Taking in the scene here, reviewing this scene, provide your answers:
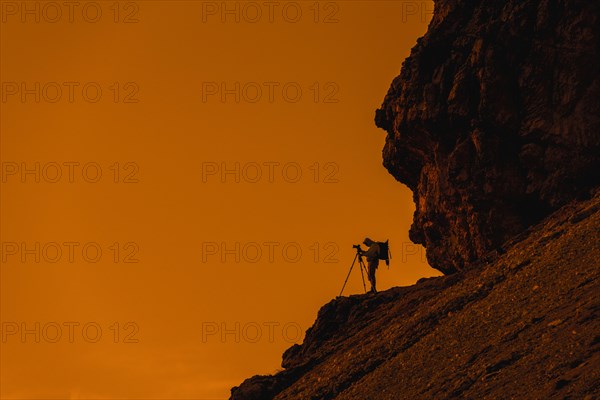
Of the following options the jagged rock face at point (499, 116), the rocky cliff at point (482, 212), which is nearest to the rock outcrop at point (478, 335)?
the rocky cliff at point (482, 212)

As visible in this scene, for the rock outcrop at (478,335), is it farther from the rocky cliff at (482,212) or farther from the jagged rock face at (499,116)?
the jagged rock face at (499,116)

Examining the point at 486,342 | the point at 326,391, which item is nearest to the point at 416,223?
the point at 326,391

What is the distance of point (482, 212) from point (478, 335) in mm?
14736

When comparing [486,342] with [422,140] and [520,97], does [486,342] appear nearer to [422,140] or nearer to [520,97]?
[520,97]

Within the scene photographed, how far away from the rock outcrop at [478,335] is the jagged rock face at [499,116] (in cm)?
225

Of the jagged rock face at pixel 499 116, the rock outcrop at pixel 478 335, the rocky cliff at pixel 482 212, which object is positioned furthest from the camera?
the jagged rock face at pixel 499 116

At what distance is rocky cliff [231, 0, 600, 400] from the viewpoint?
103 feet

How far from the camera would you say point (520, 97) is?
151 feet

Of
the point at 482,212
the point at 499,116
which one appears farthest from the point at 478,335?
the point at 499,116

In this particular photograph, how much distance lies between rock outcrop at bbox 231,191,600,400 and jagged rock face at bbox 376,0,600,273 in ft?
7.37

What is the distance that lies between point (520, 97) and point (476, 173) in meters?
3.72

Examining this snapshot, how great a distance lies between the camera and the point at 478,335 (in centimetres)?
3209

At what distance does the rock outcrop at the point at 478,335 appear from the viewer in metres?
27.0

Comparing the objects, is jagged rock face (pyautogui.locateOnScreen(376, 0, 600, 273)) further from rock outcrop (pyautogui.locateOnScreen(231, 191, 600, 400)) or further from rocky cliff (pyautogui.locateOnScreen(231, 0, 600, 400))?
rock outcrop (pyautogui.locateOnScreen(231, 191, 600, 400))
